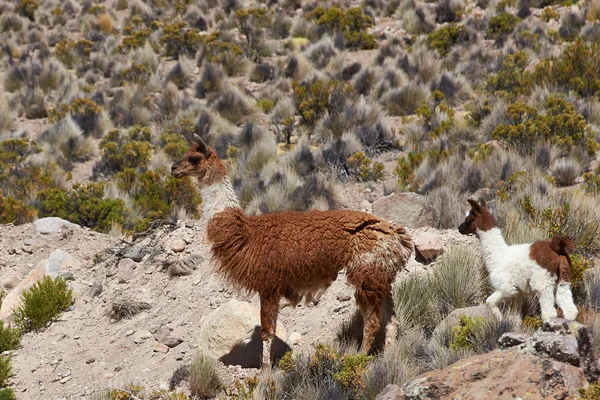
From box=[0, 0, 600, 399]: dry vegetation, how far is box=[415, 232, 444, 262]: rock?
0.52 metres

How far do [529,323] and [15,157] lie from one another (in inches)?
493

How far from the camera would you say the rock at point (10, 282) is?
9.52 m

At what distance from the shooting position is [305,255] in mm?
5766

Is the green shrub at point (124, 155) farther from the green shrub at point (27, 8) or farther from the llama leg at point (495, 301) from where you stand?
the green shrub at point (27, 8)

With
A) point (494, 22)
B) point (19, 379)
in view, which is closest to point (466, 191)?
point (19, 379)

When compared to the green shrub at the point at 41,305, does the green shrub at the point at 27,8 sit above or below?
below

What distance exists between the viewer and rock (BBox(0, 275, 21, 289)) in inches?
375

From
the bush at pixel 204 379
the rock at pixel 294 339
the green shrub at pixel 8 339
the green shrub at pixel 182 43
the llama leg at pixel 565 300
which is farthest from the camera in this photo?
the green shrub at pixel 182 43

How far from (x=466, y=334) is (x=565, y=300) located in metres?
0.89

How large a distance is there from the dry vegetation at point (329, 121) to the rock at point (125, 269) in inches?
28.7

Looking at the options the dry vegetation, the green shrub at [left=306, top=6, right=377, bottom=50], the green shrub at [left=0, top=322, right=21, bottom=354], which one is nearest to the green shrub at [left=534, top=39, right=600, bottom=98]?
the dry vegetation

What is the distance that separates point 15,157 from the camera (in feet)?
46.8

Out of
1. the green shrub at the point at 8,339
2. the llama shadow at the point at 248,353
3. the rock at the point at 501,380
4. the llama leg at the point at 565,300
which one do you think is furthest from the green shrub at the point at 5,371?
the llama leg at the point at 565,300

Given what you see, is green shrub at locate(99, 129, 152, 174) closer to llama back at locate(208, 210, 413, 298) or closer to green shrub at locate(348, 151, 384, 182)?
green shrub at locate(348, 151, 384, 182)
